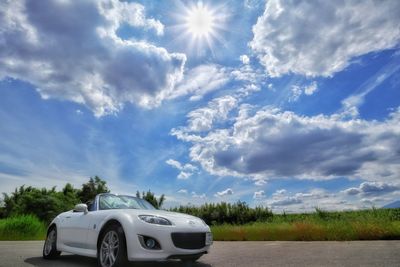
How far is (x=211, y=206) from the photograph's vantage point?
3681 centimetres

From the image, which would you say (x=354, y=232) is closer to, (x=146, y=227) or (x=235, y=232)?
(x=235, y=232)

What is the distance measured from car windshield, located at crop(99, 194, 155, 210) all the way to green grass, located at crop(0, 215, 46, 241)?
16.6 m

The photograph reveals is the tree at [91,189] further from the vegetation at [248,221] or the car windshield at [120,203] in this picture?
the car windshield at [120,203]

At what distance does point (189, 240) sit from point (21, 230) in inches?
779

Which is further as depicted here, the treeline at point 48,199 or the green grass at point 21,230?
the treeline at point 48,199

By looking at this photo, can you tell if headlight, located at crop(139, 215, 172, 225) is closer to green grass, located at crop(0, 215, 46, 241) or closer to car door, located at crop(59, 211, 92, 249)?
car door, located at crop(59, 211, 92, 249)

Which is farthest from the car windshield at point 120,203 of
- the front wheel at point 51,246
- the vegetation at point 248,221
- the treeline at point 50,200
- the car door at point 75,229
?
the treeline at point 50,200

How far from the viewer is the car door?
276 inches

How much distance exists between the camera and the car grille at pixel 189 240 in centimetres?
584

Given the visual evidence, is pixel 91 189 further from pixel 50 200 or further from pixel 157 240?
pixel 157 240

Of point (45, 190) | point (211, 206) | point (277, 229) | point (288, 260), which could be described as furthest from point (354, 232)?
point (45, 190)

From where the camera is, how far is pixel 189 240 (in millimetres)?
6016

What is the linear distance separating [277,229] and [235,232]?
212cm

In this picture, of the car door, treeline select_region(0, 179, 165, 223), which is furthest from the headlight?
treeline select_region(0, 179, 165, 223)
